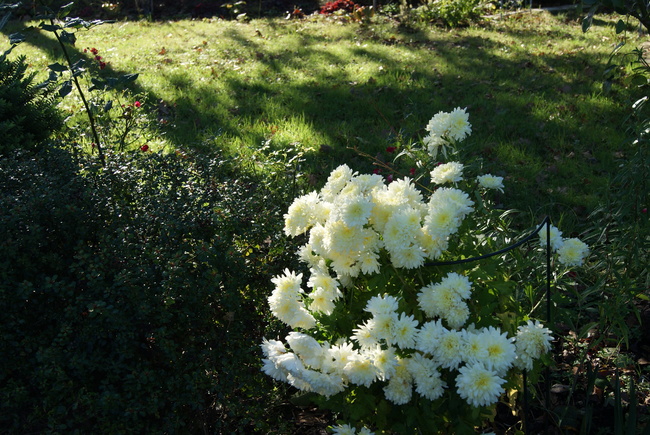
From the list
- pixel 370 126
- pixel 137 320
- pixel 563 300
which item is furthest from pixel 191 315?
pixel 370 126

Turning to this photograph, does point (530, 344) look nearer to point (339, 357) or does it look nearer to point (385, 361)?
point (385, 361)

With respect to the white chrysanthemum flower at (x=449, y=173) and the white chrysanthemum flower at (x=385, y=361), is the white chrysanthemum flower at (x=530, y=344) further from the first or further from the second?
the white chrysanthemum flower at (x=449, y=173)

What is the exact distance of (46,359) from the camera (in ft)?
7.02

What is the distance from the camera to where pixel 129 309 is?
7.57 ft

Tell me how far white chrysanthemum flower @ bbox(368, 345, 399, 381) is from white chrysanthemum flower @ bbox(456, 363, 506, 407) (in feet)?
0.76

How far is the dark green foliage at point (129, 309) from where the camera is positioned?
7.22ft

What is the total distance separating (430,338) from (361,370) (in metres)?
0.25

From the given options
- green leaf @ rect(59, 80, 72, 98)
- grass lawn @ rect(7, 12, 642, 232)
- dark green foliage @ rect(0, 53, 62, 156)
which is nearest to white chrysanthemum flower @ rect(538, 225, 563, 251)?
grass lawn @ rect(7, 12, 642, 232)

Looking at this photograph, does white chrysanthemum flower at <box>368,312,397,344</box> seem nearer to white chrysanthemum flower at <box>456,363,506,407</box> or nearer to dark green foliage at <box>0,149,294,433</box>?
white chrysanthemum flower at <box>456,363,506,407</box>

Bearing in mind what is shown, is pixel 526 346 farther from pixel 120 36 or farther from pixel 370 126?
pixel 120 36

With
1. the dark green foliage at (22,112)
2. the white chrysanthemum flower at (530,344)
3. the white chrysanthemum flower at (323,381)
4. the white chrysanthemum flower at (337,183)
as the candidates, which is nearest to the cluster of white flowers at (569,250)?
the white chrysanthemum flower at (530,344)

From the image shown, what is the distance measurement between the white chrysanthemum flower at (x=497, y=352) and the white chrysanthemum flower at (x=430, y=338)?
5.6 inches

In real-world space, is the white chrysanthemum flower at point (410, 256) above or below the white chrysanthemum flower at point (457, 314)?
above

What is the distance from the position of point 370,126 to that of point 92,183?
11.2 ft
